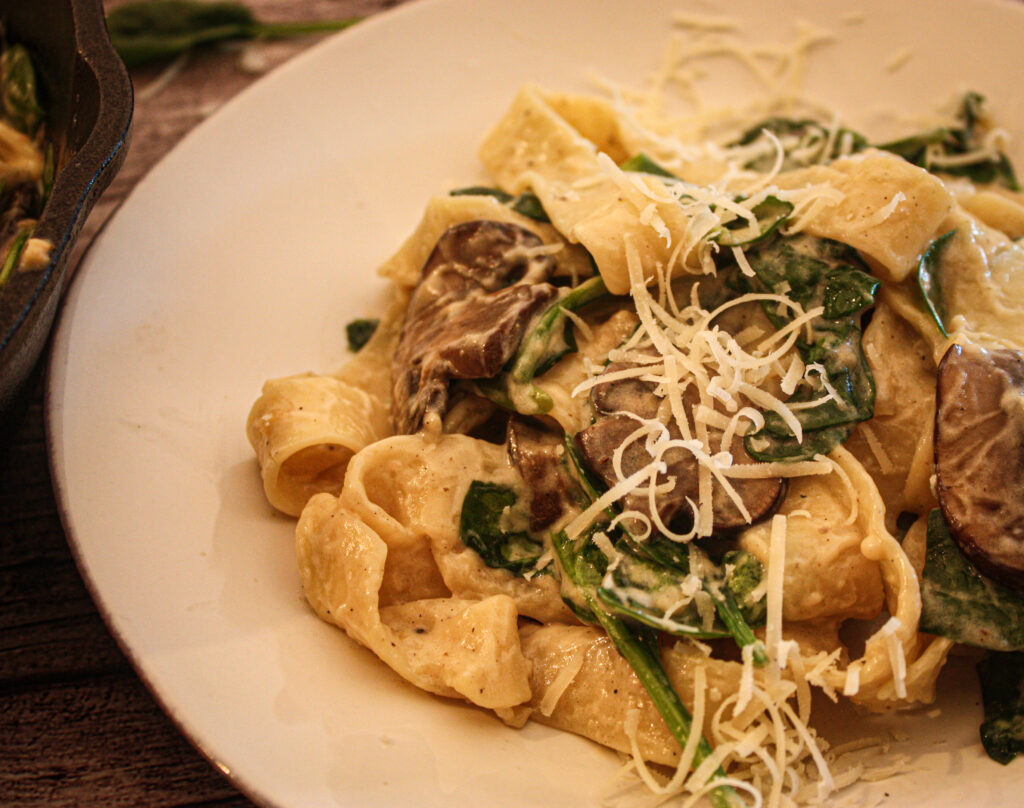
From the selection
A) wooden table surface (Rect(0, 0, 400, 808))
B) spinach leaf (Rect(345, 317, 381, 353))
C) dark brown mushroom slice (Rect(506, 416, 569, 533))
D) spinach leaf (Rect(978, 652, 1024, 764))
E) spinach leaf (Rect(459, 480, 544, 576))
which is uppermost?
spinach leaf (Rect(978, 652, 1024, 764))

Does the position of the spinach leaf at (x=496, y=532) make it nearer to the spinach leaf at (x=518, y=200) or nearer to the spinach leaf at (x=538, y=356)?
the spinach leaf at (x=538, y=356)

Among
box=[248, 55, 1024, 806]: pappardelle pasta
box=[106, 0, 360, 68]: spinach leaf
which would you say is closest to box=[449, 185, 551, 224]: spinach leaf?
box=[248, 55, 1024, 806]: pappardelle pasta

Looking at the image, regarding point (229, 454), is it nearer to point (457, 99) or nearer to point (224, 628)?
point (224, 628)

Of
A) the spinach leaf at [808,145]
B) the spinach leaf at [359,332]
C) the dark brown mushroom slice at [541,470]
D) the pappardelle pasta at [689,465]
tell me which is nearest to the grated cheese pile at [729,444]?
the pappardelle pasta at [689,465]

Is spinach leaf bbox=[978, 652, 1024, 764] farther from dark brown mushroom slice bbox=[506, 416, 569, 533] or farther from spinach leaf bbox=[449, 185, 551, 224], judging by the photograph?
spinach leaf bbox=[449, 185, 551, 224]

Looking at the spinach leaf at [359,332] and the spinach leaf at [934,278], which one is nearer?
the spinach leaf at [934,278]

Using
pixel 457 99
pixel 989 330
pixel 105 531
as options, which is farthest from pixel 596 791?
pixel 457 99

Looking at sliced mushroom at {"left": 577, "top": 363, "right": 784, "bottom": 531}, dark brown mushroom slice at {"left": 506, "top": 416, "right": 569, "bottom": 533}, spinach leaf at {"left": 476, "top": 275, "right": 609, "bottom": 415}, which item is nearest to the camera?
sliced mushroom at {"left": 577, "top": 363, "right": 784, "bottom": 531}

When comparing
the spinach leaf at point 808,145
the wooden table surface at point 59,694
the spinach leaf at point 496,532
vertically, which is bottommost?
the wooden table surface at point 59,694
